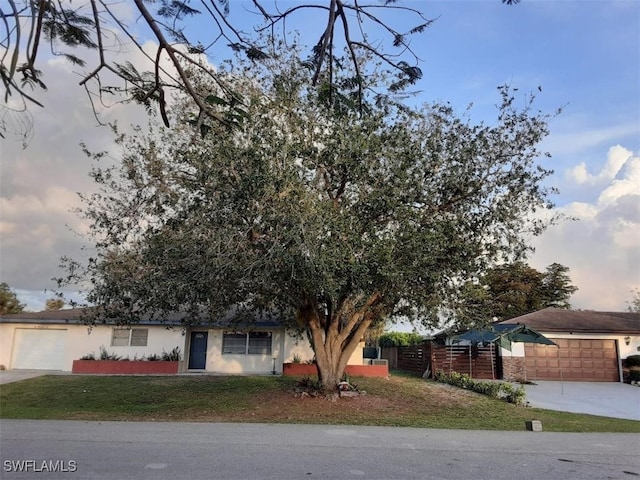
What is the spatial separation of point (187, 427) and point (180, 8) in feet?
27.9

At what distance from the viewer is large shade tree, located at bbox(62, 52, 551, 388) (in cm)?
951

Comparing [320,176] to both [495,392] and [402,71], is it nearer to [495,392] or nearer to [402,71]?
[402,71]

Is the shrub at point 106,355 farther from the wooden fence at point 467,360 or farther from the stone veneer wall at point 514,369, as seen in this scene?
the stone veneer wall at point 514,369

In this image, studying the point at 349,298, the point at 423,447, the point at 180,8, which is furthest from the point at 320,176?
the point at 180,8

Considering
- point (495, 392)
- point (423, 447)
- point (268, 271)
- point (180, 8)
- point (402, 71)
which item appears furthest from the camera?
point (495, 392)

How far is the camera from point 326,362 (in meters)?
14.5

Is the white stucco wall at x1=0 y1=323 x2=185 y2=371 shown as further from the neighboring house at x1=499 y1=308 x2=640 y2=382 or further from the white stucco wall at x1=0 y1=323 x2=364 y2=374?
the neighboring house at x1=499 y1=308 x2=640 y2=382

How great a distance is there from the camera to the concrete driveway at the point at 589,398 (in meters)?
14.6

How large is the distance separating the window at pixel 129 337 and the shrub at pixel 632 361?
22.3 meters

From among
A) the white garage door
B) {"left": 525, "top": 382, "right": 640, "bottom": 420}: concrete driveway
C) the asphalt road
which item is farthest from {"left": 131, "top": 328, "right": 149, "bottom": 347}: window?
{"left": 525, "top": 382, "right": 640, "bottom": 420}: concrete driveway

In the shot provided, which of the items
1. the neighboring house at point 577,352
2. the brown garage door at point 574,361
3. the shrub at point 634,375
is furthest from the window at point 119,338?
the shrub at point 634,375

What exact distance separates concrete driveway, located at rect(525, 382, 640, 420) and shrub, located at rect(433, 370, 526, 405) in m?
0.46

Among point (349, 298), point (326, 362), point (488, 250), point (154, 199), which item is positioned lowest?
point (326, 362)
